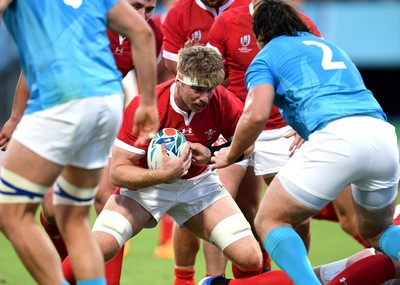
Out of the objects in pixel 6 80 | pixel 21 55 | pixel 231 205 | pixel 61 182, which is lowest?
pixel 6 80

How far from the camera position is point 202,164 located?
541cm

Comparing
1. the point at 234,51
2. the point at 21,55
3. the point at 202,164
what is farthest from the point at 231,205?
the point at 21,55

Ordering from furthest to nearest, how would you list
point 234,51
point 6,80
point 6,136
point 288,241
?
point 6,80
point 234,51
point 6,136
point 288,241

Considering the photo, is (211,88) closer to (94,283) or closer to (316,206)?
(316,206)

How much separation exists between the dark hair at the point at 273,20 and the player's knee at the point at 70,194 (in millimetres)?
1448

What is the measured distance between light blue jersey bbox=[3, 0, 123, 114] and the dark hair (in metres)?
1.25

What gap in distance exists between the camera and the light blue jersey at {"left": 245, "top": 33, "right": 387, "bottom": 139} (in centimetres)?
482

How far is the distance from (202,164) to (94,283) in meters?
1.42

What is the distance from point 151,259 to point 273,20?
136 inches

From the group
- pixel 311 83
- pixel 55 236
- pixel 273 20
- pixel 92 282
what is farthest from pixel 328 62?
pixel 55 236

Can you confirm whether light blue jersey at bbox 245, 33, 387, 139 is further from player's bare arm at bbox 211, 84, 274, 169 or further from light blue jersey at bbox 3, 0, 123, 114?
light blue jersey at bbox 3, 0, 123, 114

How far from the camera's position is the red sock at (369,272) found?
5094mm

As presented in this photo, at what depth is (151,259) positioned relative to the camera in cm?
796

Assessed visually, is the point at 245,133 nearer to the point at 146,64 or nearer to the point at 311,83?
the point at 311,83
